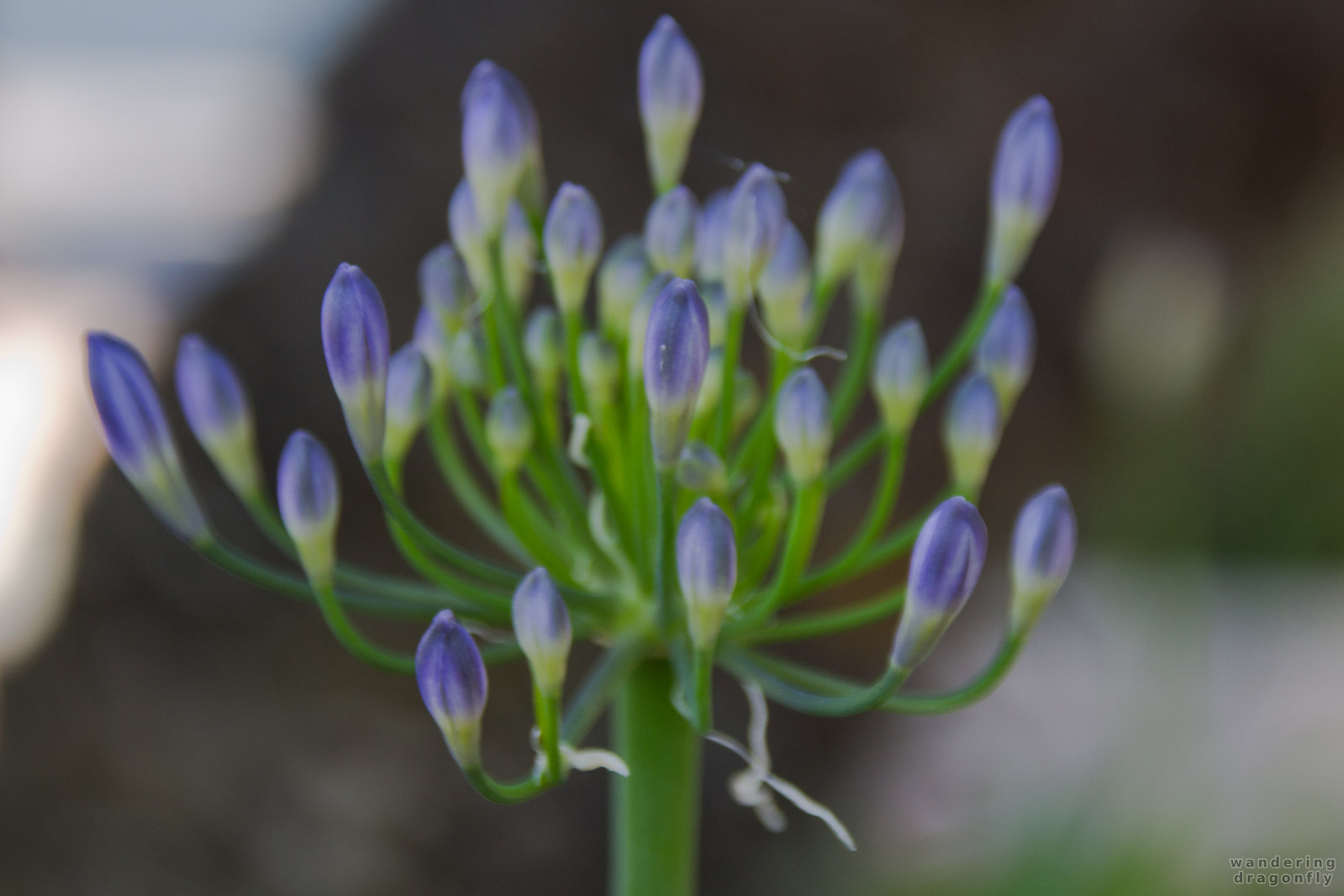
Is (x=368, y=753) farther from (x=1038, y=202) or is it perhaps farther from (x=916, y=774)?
(x=1038, y=202)

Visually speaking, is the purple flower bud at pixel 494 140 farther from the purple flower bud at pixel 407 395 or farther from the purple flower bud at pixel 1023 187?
the purple flower bud at pixel 1023 187

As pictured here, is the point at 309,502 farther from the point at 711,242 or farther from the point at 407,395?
the point at 711,242

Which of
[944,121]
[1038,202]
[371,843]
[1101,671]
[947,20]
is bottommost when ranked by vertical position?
[371,843]

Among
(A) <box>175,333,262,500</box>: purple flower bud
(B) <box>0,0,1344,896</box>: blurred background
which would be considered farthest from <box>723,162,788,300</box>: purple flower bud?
(B) <box>0,0,1344,896</box>: blurred background

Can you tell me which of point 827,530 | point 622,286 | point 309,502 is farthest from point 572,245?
point 827,530

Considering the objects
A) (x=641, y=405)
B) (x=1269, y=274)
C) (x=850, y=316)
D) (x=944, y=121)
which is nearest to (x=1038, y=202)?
(x=641, y=405)

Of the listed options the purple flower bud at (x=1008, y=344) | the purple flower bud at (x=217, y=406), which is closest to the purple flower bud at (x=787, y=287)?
the purple flower bud at (x=1008, y=344)
